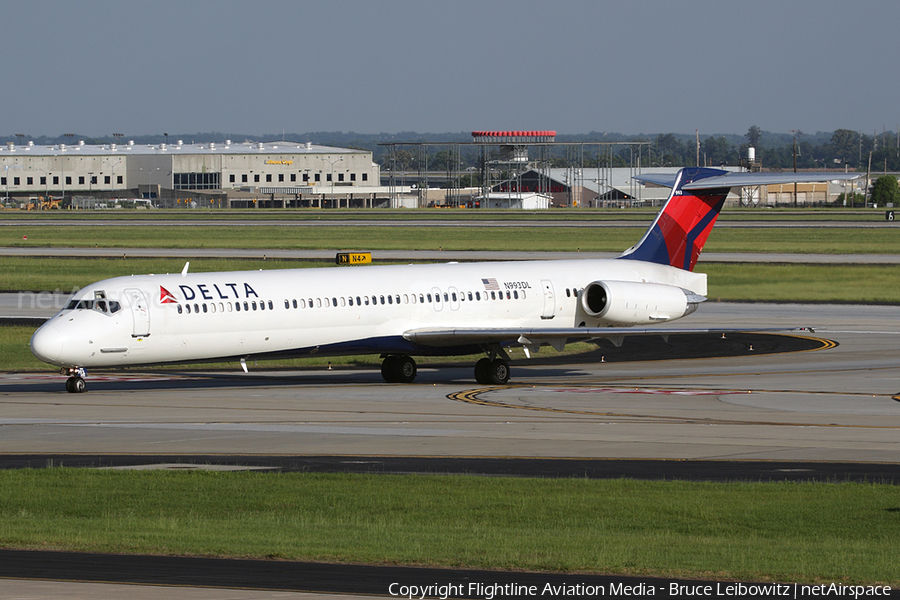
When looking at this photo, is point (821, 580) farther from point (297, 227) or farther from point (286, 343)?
point (297, 227)

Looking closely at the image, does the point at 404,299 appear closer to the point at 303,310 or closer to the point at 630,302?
the point at 303,310

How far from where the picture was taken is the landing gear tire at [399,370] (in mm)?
36312

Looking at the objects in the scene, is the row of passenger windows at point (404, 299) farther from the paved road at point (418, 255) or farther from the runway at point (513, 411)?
the paved road at point (418, 255)

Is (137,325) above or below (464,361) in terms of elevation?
→ above

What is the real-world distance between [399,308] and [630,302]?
7666 millimetres

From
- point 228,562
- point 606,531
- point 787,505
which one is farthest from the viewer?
point 787,505

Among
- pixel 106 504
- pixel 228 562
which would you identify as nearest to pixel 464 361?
pixel 106 504

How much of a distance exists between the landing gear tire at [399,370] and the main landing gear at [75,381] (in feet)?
29.3

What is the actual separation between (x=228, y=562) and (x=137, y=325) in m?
17.9

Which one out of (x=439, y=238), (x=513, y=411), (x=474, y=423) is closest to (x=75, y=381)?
(x=474, y=423)

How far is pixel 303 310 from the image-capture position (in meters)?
33.2

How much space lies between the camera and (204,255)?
82438mm

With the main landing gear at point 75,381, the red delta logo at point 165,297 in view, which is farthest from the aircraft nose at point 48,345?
the red delta logo at point 165,297

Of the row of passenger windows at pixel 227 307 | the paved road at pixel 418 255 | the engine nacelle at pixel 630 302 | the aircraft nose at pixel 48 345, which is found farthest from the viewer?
the paved road at pixel 418 255
